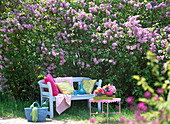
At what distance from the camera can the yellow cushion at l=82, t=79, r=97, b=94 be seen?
6000 millimetres

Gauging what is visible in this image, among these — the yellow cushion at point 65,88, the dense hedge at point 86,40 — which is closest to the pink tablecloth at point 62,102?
the yellow cushion at point 65,88

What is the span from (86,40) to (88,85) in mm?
957

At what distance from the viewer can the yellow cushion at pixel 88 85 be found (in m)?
6.00

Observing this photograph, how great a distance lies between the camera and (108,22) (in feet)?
19.7

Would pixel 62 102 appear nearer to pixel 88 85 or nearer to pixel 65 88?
pixel 65 88

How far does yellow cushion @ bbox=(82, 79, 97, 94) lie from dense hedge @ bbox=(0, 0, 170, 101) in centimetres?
28

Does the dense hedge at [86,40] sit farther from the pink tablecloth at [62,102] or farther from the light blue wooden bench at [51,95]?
the pink tablecloth at [62,102]

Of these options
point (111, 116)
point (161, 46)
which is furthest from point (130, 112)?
point (161, 46)

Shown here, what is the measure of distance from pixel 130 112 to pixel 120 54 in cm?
124

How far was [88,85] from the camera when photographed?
6.09 metres

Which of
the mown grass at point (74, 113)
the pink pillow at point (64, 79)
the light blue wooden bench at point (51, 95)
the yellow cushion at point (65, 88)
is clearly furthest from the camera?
the pink pillow at point (64, 79)

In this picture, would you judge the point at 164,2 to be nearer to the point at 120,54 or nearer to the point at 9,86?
the point at 120,54

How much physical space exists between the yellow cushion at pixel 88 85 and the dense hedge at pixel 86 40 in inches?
11.1

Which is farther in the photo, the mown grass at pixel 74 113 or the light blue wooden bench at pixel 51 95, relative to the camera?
the light blue wooden bench at pixel 51 95
